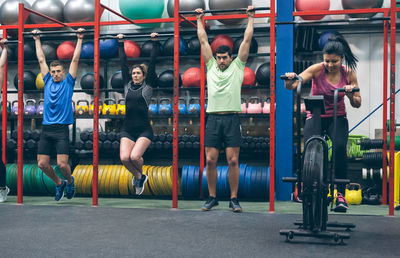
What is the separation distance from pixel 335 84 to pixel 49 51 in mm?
4949

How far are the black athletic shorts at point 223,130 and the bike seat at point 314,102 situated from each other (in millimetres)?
1355

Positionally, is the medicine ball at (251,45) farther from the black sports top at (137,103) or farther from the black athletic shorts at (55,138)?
the black athletic shorts at (55,138)

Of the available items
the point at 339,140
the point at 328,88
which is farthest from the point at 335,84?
the point at 339,140

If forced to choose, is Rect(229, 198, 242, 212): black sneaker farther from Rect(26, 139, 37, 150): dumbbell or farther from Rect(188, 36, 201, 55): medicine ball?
Rect(26, 139, 37, 150): dumbbell

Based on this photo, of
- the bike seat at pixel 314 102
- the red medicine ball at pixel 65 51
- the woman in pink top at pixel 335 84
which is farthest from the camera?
the red medicine ball at pixel 65 51

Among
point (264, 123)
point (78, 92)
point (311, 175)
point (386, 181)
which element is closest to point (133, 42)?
point (78, 92)

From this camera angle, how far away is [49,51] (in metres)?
7.39

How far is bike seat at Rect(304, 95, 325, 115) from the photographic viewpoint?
3.26 meters

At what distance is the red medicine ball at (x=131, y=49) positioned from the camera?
7043mm

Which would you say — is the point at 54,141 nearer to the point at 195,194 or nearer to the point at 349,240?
the point at 195,194

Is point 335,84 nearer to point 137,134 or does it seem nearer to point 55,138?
point 137,134

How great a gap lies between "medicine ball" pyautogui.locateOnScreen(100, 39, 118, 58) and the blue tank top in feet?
6.46

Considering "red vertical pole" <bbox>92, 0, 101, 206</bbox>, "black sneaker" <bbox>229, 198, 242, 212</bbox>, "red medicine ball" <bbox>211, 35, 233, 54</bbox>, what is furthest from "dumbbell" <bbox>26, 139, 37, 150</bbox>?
"black sneaker" <bbox>229, 198, 242, 212</bbox>

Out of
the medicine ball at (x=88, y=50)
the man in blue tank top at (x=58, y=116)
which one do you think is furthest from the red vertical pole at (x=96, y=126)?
the medicine ball at (x=88, y=50)
